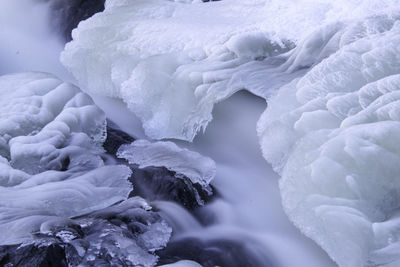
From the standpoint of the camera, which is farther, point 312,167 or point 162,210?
point 162,210

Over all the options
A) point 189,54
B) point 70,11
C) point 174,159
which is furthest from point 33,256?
point 70,11

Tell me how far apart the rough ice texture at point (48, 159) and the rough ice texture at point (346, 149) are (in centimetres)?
117

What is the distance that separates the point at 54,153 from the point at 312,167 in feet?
6.36

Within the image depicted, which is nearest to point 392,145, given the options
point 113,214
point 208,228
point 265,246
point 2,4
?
point 265,246

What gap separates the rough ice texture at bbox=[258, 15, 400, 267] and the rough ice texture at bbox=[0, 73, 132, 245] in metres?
1.17

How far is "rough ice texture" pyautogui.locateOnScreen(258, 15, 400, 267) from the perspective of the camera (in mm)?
2553

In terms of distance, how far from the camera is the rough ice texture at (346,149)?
2553 millimetres

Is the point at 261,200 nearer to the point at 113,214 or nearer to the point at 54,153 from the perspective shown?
the point at 113,214

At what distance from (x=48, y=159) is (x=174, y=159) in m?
0.90

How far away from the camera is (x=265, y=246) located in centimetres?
324

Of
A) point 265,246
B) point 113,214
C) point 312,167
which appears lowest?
point 265,246

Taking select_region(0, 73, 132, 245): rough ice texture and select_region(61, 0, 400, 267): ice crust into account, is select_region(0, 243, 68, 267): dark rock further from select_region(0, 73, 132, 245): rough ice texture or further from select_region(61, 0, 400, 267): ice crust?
select_region(61, 0, 400, 267): ice crust

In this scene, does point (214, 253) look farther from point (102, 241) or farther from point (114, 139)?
point (114, 139)

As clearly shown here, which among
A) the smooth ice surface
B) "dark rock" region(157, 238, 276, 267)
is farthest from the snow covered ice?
the smooth ice surface
